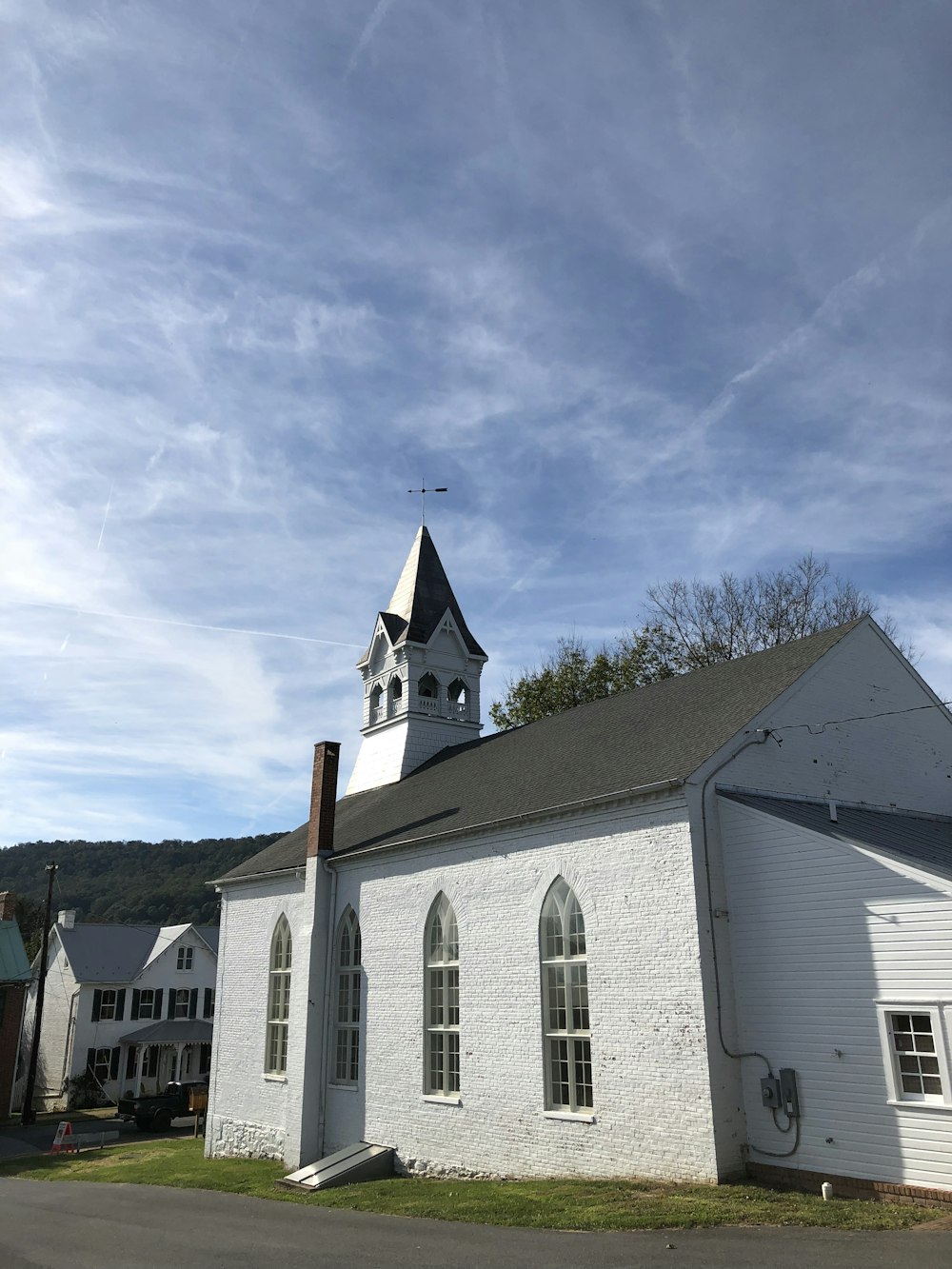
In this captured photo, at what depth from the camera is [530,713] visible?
44188 millimetres

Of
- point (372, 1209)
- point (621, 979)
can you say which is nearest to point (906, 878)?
point (621, 979)

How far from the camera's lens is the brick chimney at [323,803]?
25094 mm

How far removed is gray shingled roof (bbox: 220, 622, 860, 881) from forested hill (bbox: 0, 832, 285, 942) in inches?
2866

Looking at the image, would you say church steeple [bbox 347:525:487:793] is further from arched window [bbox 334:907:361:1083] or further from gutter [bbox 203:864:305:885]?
arched window [bbox 334:907:361:1083]

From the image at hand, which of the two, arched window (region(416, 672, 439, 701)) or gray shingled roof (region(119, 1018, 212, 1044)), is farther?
gray shingled roof (region(119, 1018, 212, 1044))

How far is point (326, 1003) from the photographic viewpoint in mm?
24000

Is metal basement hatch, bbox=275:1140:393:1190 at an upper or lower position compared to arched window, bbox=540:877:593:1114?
lower

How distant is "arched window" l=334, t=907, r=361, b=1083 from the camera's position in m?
23.1

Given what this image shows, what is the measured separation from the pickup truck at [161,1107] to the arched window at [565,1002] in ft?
79.2

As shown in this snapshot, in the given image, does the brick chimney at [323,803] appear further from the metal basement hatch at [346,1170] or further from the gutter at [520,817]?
the metal basement hatch at [346,1170]

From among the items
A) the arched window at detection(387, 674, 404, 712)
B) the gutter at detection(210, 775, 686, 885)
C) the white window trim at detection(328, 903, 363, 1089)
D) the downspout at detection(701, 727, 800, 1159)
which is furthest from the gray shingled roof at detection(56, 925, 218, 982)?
the downspout at detection(701, 727, 800, 1159)

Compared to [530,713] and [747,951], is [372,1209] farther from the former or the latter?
[530,713]

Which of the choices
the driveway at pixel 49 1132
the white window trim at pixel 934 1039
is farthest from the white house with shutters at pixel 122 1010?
the white window trim at pixel 934 1039

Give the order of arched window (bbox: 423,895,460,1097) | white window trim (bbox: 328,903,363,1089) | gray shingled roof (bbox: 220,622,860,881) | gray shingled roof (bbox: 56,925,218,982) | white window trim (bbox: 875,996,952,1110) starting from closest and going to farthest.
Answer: white window trim (bbox: 875,996,952,1110) < gray shingled roof (bbox: 220,622,860,881) < arched window (bbox: 423,895,460,1097) < white window trim (bbox: 328,903,363,1089) < gray shingled roof (bbox: 56,925,218,982)
